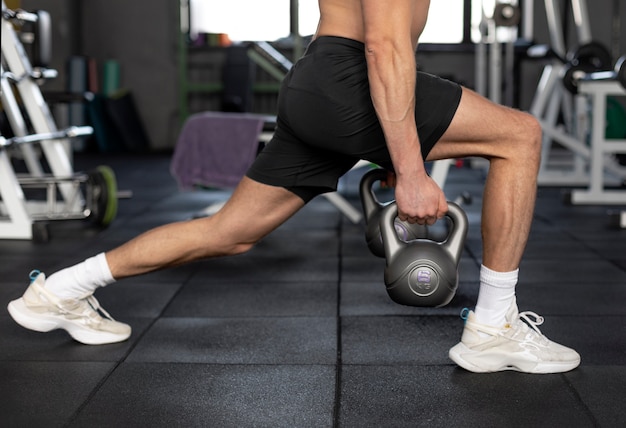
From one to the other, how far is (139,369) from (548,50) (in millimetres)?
4123

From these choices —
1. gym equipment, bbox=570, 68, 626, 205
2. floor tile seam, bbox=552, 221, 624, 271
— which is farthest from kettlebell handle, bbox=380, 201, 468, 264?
gym equipment, bbox=570, 68, 626, 205

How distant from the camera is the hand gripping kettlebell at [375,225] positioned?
1.85 meters

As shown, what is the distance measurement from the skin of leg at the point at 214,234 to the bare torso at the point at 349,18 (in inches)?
14.5

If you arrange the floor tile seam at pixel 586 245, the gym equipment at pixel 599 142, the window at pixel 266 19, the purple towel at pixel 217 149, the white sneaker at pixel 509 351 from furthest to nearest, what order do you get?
the window at pixel 266 19
the gym equipment at pixel 599 142
the purple towel at pixel 217 149
the floor tile seam at pixel 586 245
the white sneaker at pixel 509 351

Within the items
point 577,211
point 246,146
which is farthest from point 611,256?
point 246,146

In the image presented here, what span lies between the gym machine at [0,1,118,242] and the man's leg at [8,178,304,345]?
1.74 metres

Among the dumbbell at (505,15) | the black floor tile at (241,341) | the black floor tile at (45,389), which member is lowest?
the black floor tile at (241,341)

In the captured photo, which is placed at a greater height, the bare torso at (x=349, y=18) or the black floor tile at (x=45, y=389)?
the bare torso at (x=349, y=18)

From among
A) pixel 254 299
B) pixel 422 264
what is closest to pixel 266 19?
pixel 254 299

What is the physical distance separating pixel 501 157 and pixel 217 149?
252 centimetres

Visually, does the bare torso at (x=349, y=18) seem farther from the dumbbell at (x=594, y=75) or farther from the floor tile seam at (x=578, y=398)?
the dumbbell at (x=594, y=75)

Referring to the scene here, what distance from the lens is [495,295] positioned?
5.69 feet

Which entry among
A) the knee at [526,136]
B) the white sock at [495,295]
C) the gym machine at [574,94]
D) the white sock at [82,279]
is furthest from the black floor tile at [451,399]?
the gym machine at [574,94]

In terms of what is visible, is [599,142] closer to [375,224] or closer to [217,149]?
[217,149]
